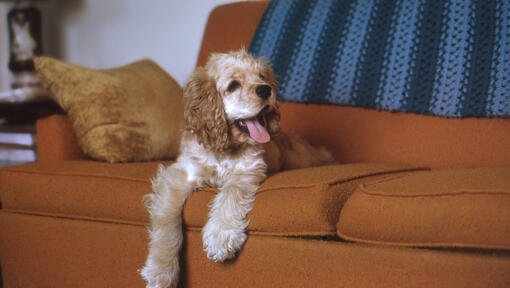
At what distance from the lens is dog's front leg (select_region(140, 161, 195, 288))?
1.65 m

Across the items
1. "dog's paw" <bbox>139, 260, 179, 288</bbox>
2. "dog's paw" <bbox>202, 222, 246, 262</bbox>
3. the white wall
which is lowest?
"dog's paw" <bbox>139, 260, 179, 288</bbox>

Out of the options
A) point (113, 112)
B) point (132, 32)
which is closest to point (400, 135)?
point (113, 112)

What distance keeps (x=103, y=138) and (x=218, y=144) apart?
0.65 metres

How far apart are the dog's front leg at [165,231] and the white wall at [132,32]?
2033 mm

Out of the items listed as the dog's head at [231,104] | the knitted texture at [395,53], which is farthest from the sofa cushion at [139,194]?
the knitted texture at [395,53]

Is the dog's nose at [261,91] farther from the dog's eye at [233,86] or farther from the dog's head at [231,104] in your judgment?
the dog's eye at [233,86]

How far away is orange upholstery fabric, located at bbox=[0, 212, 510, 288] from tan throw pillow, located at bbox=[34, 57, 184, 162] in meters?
0.42

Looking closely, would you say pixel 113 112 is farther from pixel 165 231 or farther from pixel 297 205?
pixel 297 205

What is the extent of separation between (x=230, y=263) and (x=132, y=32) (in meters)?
2.88

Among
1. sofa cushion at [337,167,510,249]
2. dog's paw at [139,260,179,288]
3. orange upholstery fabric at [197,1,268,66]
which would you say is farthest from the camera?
orange upholstery fabric at [197,1,268,66]

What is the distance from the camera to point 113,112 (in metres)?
2.20

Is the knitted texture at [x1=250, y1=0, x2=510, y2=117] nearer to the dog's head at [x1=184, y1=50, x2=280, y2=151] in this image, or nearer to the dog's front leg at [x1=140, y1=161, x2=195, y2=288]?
the dog's head at [x1=184, y1=50, x2=280, y2=151]

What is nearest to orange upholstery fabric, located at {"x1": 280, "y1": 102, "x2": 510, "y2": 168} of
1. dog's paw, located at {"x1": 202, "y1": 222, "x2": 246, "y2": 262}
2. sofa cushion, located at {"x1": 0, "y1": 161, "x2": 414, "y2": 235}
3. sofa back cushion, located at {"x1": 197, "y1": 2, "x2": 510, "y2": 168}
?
sofa back cushion, located at {"x1": 197, "y1": 2, "x2": 510, "y2": 168}

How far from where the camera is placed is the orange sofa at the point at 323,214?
1350mm
